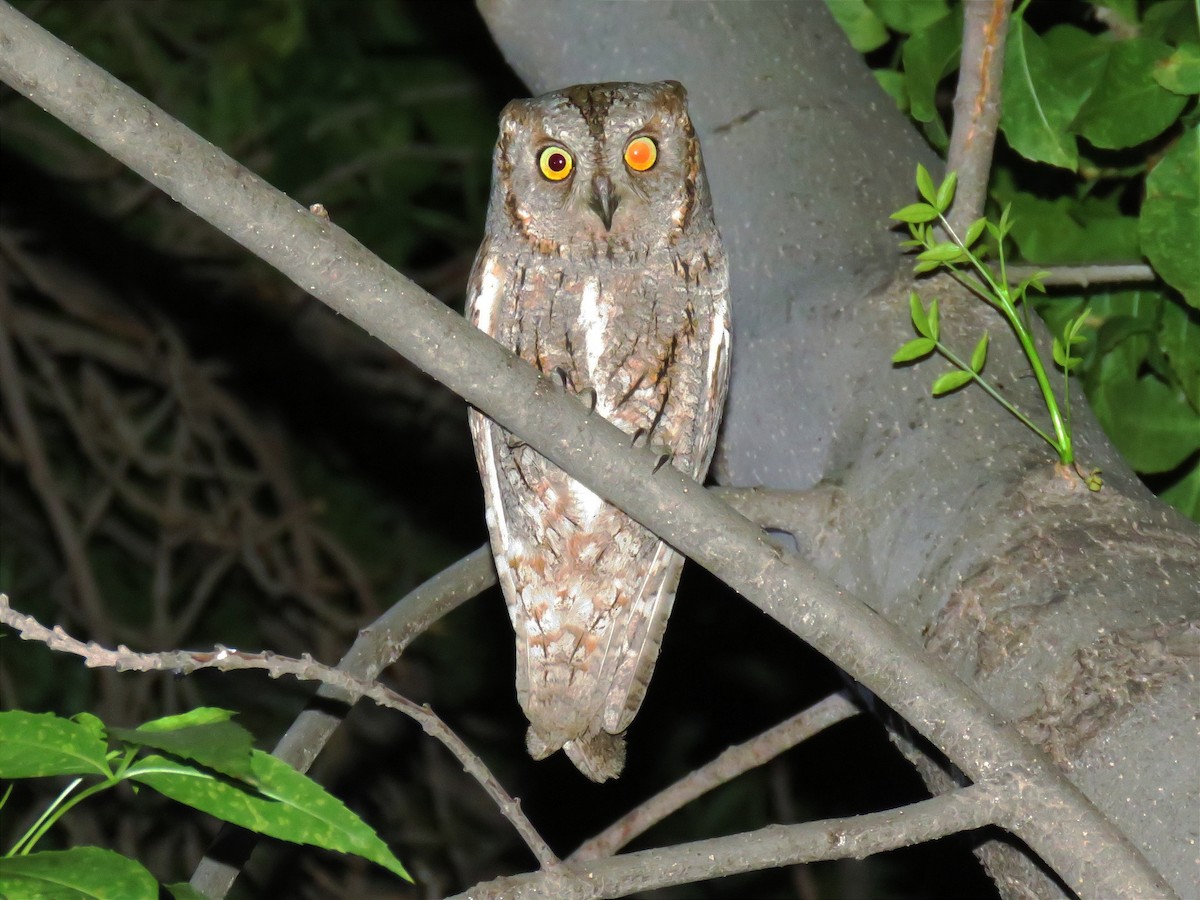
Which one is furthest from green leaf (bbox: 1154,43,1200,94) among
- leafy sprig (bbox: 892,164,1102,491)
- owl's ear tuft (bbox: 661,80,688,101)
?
owl's ear tuft (bbox: 661,80,688,101)

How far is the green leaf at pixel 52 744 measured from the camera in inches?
30.7

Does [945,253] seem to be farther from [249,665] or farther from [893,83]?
[249,665]

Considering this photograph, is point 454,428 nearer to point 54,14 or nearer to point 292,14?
point 292,14

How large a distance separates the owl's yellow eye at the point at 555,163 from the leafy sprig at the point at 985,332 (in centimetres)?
69

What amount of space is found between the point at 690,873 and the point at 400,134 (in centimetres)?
332

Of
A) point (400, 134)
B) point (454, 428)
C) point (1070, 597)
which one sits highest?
point (400, 134)

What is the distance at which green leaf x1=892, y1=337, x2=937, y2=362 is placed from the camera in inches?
58.0

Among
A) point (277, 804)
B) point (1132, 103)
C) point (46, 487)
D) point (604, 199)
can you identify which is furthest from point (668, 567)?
point (46, 487)

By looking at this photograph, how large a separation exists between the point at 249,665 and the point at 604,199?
1.24 meters

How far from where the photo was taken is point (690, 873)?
1.03 meters

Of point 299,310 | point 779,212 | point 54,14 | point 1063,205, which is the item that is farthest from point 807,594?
point 54,14

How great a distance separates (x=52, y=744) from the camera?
0.79 m

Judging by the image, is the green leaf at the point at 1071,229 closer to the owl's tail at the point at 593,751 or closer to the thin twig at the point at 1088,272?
the thin twig at the point at 1088,272

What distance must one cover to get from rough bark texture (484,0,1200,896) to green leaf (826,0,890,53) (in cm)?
17
